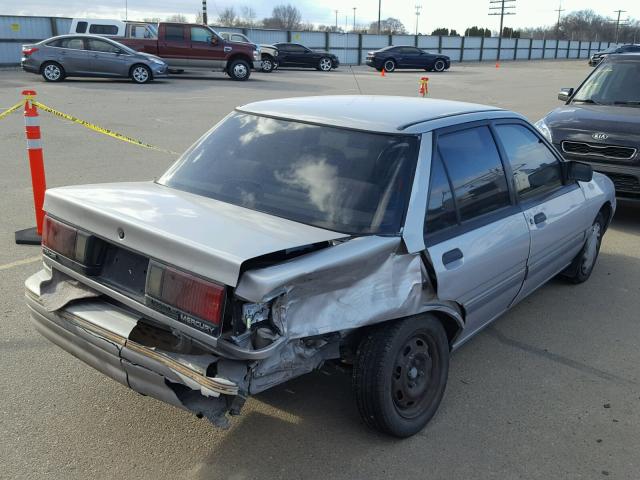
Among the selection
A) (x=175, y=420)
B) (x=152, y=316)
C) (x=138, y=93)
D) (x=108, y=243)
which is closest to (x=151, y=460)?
(x=175, y=420)

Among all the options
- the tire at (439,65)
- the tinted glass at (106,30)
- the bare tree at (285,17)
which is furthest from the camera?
the bare tree at (285,17)

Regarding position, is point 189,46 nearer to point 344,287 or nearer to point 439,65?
point 439,65

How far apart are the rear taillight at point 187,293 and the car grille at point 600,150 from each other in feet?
19.2

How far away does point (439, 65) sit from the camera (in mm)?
38094

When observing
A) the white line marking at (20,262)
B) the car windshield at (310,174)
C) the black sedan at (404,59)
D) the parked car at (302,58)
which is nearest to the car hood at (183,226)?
the car windshield at (310,174)

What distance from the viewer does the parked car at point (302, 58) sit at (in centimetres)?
3306

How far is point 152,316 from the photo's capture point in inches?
106

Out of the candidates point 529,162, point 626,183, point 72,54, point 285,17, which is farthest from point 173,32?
point 285,17

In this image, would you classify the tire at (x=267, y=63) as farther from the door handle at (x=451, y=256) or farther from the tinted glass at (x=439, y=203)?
the door handle at (x=451, y=256)

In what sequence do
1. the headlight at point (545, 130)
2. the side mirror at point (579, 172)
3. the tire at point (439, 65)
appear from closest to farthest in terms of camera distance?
the side mirror at point (579, 172) < the headlight at point (545, 130) < the tire at point (439, 65)

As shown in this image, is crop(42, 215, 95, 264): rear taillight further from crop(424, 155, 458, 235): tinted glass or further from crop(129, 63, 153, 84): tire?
crop(129, 63, 153, 84): tire

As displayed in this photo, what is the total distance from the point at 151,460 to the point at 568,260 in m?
3.53

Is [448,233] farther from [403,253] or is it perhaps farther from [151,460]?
[151,460]

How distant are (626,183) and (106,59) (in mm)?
17944
